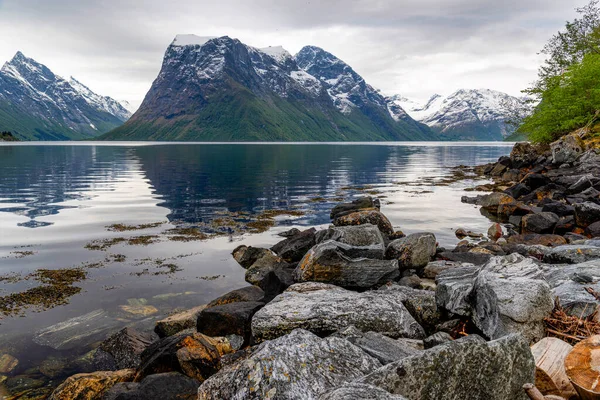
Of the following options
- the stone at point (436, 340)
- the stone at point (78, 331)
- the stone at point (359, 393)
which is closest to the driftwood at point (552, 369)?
the stone at point (436, 340)

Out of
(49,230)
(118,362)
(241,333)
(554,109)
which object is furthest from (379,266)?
(554,109)

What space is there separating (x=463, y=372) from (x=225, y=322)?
709 centimetres

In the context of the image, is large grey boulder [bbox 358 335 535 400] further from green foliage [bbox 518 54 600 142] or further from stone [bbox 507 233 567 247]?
green foliage [bbox 518 54 600 142]

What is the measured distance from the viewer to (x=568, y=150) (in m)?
50.9

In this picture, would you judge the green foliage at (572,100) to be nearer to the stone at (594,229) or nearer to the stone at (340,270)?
the stone at (594,229)

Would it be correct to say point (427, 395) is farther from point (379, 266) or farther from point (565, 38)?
point (565, 38)

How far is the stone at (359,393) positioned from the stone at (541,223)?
76.3ft

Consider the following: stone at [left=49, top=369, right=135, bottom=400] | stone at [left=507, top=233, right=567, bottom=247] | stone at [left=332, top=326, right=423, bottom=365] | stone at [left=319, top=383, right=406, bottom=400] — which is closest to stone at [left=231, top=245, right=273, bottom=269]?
stone at [left=49, top=369, right=135, bottom=400]

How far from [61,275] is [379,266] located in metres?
13.7

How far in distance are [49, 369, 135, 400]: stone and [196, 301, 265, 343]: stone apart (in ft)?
7.76

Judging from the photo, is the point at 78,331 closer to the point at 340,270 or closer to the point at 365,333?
the point at 340,270

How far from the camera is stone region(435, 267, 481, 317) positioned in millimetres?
9188

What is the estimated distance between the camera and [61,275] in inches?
698

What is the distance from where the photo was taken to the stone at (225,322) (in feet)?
36.2
